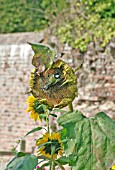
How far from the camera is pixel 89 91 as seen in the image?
355 inches

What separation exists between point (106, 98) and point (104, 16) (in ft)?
4.51

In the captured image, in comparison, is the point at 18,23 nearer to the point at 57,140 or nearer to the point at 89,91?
the point at 89,91

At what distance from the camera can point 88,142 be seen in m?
1.76

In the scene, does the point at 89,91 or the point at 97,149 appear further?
the point at 89,91

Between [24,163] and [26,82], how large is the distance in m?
8.50

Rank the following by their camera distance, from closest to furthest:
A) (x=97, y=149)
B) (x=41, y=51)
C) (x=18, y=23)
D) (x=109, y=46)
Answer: (x=97, y=149) → (x=41, y=51) → (x=109, y=46) → (x=18, y=23)

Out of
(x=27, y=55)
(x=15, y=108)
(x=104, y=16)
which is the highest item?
(x=104, y=16)

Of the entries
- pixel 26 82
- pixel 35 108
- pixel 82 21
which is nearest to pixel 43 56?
pixel 35 108

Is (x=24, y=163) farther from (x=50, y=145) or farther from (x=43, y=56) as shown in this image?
(x=43, y=56)

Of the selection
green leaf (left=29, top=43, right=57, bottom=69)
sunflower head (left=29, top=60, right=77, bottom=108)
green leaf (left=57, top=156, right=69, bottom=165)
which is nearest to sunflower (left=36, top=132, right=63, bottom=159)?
green leaf (left=57, top=156, right=69, bottom=165)

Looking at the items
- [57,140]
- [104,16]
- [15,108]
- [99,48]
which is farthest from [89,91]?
[57,140]

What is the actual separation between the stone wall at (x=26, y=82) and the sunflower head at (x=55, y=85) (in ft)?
22.2

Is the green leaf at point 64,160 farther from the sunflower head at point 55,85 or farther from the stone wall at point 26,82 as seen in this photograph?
the stone wall at point 26,82

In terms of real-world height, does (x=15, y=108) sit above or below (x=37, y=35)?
below
